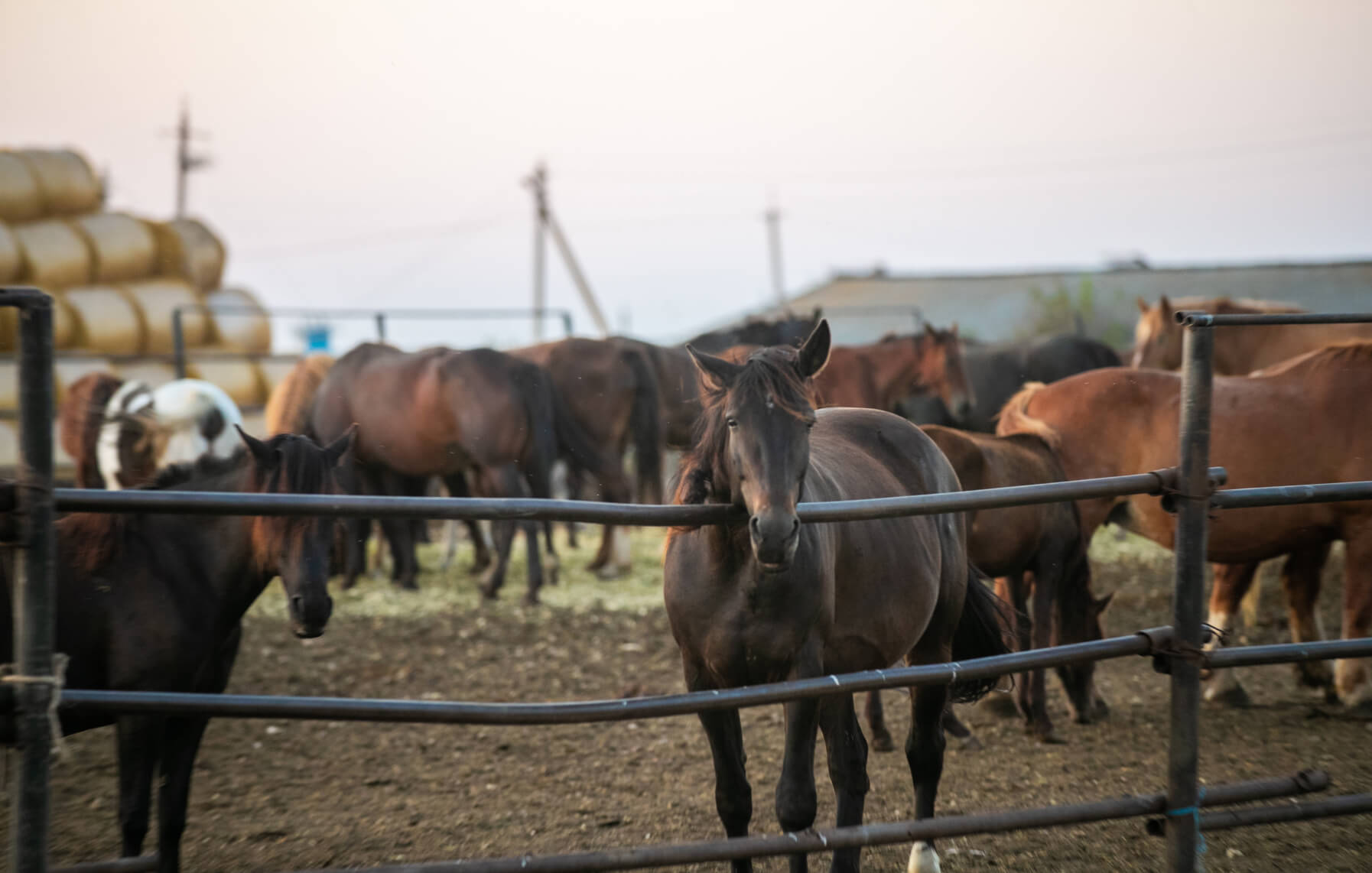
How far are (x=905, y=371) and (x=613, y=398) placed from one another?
2.78 meters

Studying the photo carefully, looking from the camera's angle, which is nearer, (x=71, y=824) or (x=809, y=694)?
(x=809, y=694)

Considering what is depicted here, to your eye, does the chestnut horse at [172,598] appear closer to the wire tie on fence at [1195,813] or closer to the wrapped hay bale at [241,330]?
the wire tie on fence at [1195,813]

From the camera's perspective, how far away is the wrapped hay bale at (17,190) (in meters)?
12.3

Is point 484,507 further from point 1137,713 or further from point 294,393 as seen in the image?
point 294,393

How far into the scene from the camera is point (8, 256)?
1212 cm

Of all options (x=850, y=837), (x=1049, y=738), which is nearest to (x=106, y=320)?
(x=1049, y=738)

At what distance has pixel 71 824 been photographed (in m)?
3.80

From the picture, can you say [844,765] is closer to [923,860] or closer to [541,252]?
[923,860]

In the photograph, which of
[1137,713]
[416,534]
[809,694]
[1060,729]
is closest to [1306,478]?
[1137,713]

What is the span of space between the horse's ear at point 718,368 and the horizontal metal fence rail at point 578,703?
2.62ft

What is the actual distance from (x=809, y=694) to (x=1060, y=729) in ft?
10.7

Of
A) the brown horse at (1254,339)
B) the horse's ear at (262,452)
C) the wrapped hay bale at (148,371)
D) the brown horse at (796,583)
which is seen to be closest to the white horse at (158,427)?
the wrapped hay bale at (148,371)

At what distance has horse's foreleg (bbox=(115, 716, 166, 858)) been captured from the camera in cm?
303

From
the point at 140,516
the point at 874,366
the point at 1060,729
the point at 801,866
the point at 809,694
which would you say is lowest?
the point at 1060,729
